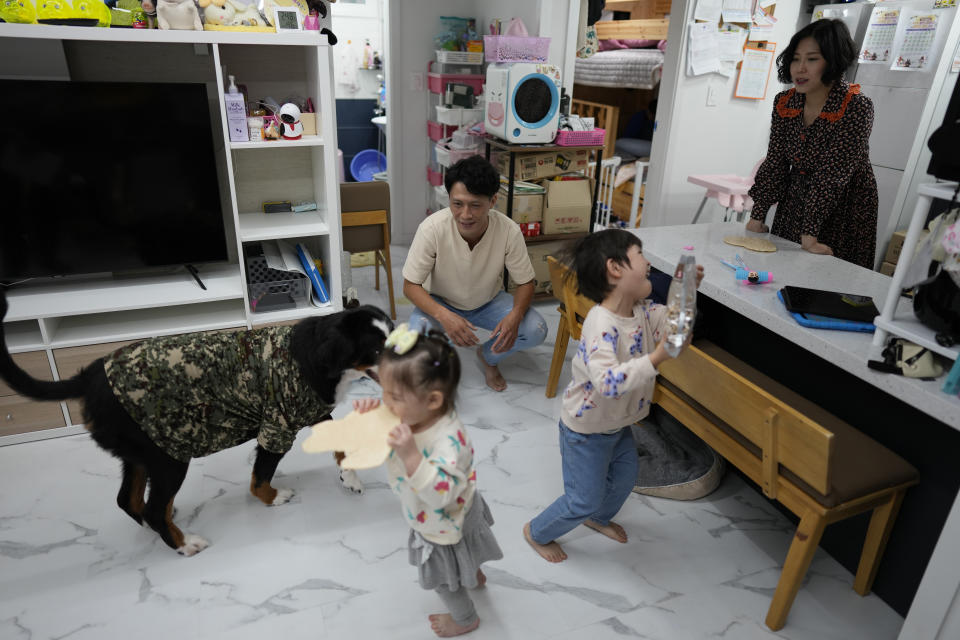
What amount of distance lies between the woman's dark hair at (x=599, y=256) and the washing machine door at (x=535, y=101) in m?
1.75

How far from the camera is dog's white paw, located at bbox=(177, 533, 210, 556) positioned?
172cm

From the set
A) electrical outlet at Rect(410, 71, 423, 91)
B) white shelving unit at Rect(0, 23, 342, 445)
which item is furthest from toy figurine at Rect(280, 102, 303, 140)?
electrical outlet at Rect(410, 71, 423, 91)

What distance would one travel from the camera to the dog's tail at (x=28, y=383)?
1.42 meters

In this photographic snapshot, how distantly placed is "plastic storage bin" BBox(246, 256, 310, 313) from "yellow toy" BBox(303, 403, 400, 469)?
55.6 inches

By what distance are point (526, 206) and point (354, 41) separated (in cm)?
306

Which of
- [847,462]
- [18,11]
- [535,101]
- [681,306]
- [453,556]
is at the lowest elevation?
[453,556]

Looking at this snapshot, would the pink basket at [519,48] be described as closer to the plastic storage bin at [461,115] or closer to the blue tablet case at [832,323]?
the plastic storage bin at [461,115]

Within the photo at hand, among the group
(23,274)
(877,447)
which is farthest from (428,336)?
(23,274)

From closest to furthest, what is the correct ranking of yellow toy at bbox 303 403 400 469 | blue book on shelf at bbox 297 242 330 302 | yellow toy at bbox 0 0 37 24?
yellow toy at bbox 303 403 400 469 < yellow toy at bbox 0 0 37 24 < blue book on shelf at bbox 297 242 330 302

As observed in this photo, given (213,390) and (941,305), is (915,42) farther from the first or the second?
(213,390)

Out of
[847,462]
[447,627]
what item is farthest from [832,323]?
[447,627]

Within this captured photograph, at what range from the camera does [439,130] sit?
13.0ft

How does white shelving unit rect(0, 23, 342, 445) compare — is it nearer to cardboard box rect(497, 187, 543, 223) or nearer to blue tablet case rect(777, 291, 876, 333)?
cardboard box rect(497, 187, 543, 223)

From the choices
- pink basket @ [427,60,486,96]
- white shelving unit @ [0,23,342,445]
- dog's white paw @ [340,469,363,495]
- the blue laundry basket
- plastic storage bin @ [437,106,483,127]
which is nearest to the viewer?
dog's white paw @ [340,469,363,495]
